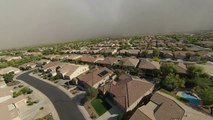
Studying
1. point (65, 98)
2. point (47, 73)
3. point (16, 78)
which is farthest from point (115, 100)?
point (16, 78)

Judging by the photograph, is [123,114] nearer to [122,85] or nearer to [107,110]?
[107,110]

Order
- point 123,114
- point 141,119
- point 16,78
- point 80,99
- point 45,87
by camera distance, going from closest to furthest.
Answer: point 141,119 → point 123,114 → point 80,99 → point 45,87 → point 16,78

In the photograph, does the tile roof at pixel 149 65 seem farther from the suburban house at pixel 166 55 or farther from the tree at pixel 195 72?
the suburban house at pixel 166 55

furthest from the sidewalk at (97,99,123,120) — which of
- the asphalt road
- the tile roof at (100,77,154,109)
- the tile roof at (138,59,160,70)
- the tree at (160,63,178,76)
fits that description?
the tile roof at (138,59,160,70)

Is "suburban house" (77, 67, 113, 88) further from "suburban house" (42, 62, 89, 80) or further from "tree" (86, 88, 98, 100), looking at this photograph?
"suburban house" (42, 62, 89, 80)

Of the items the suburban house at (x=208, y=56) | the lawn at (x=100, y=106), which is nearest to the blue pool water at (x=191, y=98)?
the lawn at (x=100, y=106)

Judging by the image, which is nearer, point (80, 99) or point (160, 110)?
point (160, 110)
